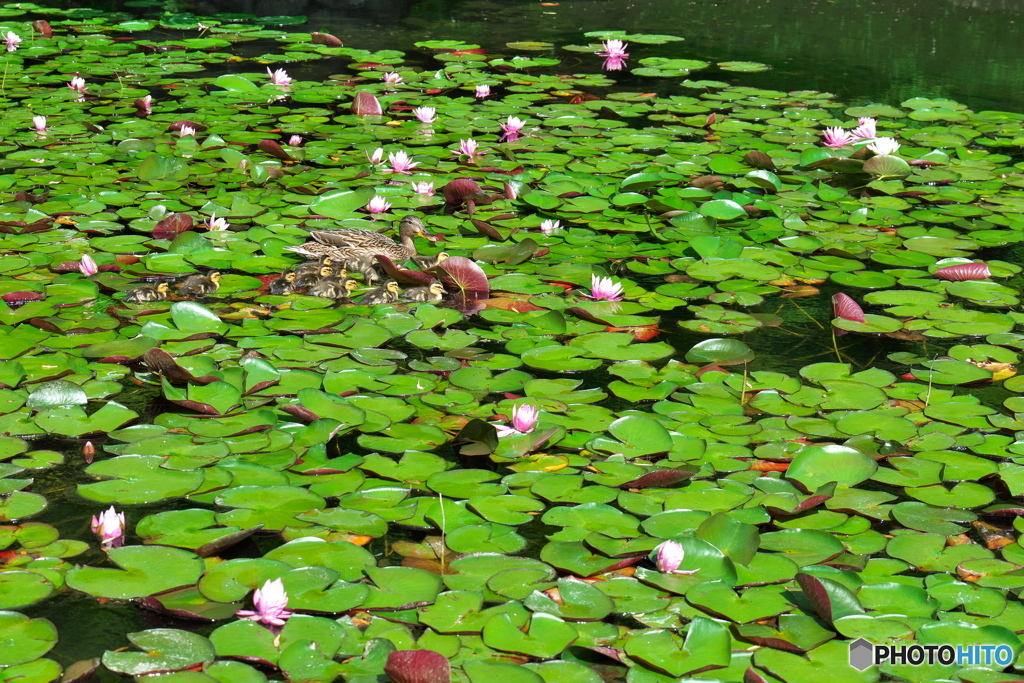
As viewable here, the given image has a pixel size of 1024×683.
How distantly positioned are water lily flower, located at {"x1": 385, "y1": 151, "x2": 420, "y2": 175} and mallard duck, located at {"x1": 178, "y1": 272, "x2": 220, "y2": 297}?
1.65m

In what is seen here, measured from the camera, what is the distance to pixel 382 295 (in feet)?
12.6

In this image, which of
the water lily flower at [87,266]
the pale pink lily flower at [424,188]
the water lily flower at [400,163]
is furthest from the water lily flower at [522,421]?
the water lily flower at [400,163]

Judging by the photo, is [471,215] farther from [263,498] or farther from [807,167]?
[263,498]

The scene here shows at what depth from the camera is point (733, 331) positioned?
3.64 metres

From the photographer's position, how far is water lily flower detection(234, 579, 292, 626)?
2094 millimetres

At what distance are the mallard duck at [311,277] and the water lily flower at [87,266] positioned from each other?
806mm

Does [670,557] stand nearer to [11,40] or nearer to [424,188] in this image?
[424,188]

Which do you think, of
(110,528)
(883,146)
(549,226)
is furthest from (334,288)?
(883,146)

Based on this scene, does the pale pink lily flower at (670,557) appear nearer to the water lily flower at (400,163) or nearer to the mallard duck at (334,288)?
the mallard duck at (334,288)

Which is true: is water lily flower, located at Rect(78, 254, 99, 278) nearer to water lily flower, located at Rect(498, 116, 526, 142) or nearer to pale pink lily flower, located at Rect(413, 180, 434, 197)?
pale pink lily flower, located at Rect(413, 180, 434, 197)

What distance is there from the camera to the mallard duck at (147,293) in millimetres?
3734

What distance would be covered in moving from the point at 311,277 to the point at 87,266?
0.88m

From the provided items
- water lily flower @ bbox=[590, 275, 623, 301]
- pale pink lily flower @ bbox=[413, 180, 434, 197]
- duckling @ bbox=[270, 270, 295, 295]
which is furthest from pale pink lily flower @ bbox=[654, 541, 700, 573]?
pale pink lily flower @ bbox=[413, 180, 434, 197]

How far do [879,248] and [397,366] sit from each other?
7.94 feet
